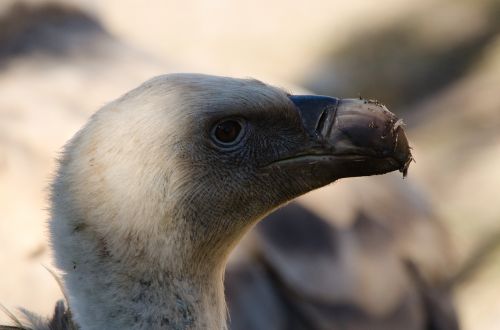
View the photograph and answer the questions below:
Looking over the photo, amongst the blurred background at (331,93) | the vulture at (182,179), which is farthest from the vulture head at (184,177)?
the blurred background at (331,93)

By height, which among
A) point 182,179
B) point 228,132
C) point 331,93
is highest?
point 331,93

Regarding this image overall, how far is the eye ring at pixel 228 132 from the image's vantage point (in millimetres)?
2518

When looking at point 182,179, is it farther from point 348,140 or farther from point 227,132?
point 348,140

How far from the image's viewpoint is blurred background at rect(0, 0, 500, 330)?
398cm

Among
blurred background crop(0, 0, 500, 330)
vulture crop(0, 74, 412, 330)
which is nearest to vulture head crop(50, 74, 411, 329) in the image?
vulture crop(0, 74, 412, 330)

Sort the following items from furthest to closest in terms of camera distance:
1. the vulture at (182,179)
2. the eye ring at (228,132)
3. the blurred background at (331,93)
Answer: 1. the blurred background at (331,93)
2. the eye ring at (228,132)
3. the vulture at (182,179)

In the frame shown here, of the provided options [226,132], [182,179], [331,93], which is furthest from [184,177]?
[331,93]

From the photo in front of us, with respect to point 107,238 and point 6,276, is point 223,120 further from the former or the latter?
point 6,276

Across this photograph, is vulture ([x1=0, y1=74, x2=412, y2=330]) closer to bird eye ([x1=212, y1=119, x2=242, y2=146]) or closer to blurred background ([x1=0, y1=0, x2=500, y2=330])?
bird eye ([x1=212, y1=119, x2=242, y2=146])

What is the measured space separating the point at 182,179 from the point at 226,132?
0.49 ft

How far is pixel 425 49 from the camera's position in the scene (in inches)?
286

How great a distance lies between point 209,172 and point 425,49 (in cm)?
495

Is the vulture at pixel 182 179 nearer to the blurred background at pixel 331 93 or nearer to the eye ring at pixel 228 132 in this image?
the eye ring at pixel 228 132

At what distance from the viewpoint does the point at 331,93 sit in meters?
6.85
